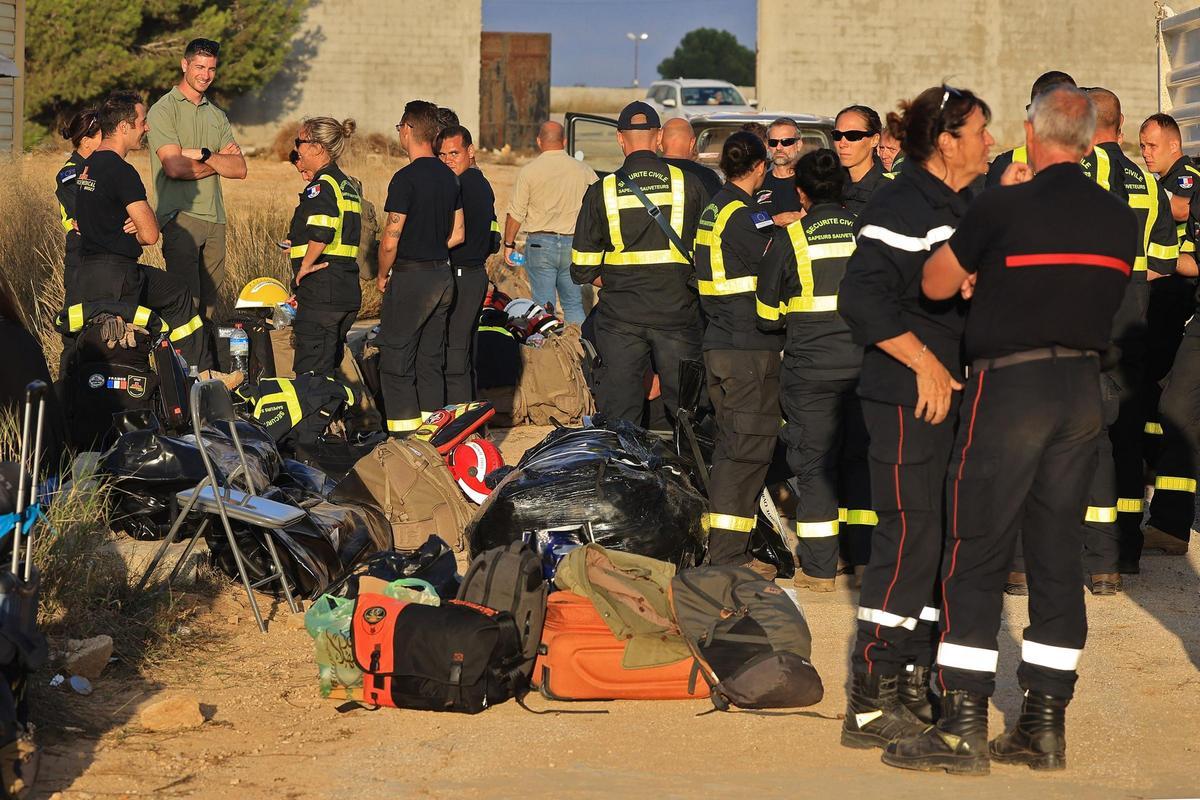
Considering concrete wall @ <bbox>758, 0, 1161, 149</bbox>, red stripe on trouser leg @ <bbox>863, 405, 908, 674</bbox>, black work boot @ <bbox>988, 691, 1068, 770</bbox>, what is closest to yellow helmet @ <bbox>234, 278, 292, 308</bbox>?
red stripe on trouser leg @ <bbox>863, 405, 908, 674</bbox>

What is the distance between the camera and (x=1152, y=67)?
36.0m

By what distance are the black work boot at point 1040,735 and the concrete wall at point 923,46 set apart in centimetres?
3184

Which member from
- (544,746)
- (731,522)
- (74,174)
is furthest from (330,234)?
(544,746)

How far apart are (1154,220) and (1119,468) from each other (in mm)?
1212

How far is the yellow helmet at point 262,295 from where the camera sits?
1027 cm

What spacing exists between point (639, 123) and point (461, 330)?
2119 mm

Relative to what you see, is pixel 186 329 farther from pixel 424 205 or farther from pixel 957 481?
pixel 957 481

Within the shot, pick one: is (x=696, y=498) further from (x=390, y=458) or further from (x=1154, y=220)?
(x=1154, y=220)

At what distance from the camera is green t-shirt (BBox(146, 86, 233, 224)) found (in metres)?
9.85

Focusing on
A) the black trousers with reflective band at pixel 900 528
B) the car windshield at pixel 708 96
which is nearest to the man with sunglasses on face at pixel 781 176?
the black trousers with reflective band at pixel 900 528

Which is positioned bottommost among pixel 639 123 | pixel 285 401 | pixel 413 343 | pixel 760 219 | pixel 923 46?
pixel 285 401

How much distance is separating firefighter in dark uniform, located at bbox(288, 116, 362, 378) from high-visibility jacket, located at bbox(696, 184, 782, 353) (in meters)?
3.11

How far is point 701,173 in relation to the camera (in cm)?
925

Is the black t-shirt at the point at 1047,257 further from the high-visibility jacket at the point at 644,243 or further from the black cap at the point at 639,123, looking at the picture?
the black cap at the point at 639,123
